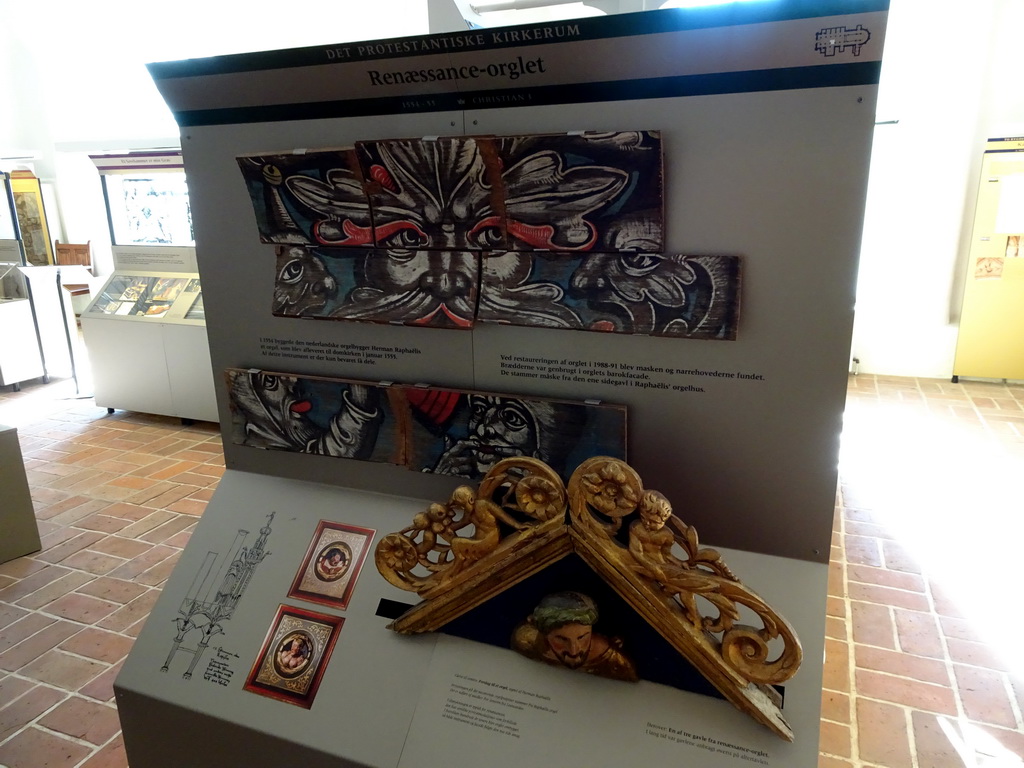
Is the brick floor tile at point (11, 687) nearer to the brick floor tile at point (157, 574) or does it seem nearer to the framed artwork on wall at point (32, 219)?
the brick floor tile at point (157, 574)

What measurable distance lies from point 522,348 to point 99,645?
242 centimetres

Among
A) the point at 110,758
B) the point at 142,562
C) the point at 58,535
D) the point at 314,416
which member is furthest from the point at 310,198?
the point at 58,535

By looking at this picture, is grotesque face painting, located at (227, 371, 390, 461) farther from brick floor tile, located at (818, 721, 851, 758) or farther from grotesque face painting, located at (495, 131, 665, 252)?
brick floor tile, located at (818, 721, 851, 758)

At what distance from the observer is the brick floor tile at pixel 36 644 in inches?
106

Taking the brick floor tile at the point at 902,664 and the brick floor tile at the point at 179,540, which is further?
the brick floor tile at the point at 179,540

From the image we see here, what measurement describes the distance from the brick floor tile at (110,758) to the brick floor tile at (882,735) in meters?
2.39

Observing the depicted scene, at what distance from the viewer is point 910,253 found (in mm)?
6547

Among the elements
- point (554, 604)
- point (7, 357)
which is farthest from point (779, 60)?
point (7, 357)

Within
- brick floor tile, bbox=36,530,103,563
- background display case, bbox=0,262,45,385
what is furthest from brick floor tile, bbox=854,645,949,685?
background display case, bbox=0,262,45,385

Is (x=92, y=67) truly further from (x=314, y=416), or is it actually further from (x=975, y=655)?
(x=975, y=655)

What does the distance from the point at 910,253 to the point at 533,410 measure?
648 cm

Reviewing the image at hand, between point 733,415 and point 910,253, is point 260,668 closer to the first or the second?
point 733,415

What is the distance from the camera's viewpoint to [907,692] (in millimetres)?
2479

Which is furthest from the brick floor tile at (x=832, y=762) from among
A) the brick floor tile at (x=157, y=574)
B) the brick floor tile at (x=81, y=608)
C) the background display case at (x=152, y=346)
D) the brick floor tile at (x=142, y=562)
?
the background display case at (x=152, y=346)
